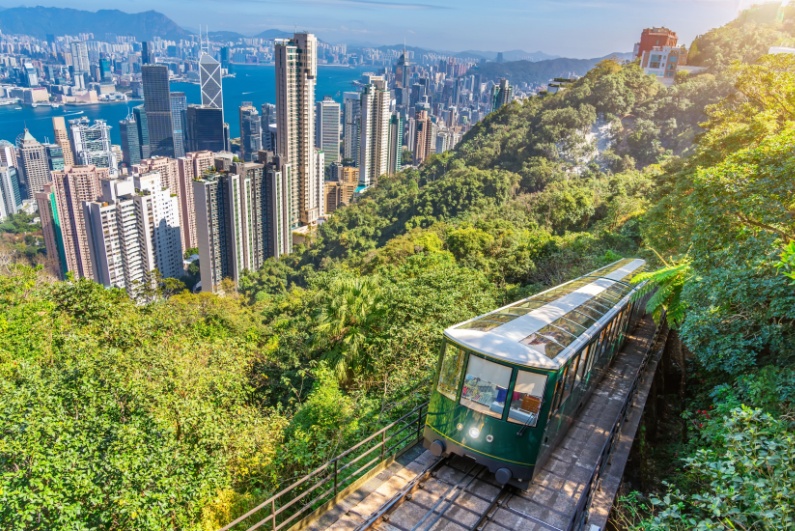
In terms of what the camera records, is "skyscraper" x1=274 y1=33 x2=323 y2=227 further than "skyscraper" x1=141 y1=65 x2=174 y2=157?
No

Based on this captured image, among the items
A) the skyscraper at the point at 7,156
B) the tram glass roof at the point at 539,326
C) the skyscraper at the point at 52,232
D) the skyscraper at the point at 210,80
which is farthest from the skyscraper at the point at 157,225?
the skyscraper at the point at 210,80

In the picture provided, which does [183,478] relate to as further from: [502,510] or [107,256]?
[107,256]

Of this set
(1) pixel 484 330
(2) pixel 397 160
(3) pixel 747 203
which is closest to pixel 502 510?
(1) pixel 484 330

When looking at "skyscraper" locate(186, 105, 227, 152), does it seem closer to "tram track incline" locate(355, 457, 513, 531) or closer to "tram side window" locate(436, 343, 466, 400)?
"tram side window" locate(436, 343, 466, 400)

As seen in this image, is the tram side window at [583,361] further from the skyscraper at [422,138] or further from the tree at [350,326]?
the skyscraper at [422,138]

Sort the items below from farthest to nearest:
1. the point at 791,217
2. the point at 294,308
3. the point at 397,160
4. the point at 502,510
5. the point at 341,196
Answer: the point at 397,160 → the point at 341,196 → the point at 294,308 → the point at 791,217 → the point at 502,510

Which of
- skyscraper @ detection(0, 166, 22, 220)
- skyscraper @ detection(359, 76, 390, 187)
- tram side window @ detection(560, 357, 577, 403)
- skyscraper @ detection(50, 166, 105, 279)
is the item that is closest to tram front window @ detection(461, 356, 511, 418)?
tram side window @ detection(560, 357, 577, 403)
